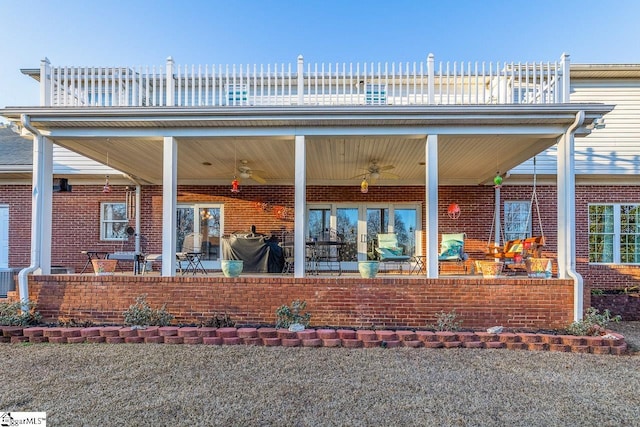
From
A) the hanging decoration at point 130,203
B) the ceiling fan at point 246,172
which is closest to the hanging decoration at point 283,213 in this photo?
the ceiling fan at point 246,172

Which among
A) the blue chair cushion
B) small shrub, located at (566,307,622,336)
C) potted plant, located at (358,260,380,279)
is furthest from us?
the blue chair cushion

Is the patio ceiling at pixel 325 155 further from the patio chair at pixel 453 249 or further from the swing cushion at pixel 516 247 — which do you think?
the swing cushion at pixel 516 247

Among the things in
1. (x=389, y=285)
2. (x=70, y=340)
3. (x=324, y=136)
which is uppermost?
(x=324, y=136)

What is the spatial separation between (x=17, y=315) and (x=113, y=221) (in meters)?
4.78

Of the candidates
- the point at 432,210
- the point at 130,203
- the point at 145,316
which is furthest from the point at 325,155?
the point at 130,203

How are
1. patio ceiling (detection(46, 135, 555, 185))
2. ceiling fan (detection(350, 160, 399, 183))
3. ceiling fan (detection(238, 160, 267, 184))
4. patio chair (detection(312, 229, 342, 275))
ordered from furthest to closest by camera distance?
patio chair (detection(312, 229, 342, 275)), ceiling fan (detection(350, 160, 399, 183)), ceiling fan (detection(238, 160, 267, 184)), patio ceiling (detection(46, 135, 555, 185))

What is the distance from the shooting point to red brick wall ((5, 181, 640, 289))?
938 centimetres

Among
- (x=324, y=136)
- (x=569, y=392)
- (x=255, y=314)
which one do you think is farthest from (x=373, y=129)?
(x=569, y=392)

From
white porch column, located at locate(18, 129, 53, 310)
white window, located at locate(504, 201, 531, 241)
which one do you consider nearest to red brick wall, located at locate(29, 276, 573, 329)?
white porch column, located at locate(18, 129, 53, 310)

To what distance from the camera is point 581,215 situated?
9406 mm

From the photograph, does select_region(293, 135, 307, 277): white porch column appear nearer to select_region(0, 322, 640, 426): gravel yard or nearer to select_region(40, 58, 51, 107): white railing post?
select_region(0, 322, 640, 426): gravel yard

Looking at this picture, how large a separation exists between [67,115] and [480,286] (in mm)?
6680

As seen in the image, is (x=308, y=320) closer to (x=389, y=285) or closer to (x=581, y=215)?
(x=389, y=285)

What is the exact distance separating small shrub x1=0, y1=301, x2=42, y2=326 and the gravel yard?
521mm
